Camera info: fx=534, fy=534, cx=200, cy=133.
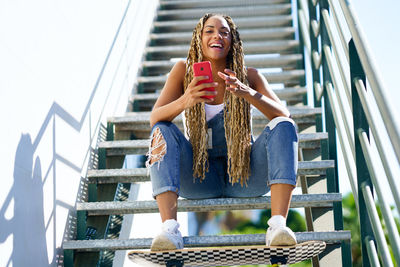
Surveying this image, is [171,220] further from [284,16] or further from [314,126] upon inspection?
[284,16]

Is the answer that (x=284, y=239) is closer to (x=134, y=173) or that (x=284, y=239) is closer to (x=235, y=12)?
(x=134, y=173)

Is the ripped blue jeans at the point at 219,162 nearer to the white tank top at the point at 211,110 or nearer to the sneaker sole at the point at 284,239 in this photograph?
the white tank top at the point at 211,110

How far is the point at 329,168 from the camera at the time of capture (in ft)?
8.04

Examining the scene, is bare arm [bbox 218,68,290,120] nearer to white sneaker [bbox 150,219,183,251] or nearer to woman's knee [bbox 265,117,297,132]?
woman's knee [bbox 265,117,297,132]

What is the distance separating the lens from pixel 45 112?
6.76 ft

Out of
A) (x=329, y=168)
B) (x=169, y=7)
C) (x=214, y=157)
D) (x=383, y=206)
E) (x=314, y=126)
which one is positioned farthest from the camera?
(x=169, y=7)

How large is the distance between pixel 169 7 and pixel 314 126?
2197 millimetres

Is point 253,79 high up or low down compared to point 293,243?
up

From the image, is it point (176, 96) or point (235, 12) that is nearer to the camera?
point (176, 96)

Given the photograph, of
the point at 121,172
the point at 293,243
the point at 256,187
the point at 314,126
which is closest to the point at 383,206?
the point at 293,243

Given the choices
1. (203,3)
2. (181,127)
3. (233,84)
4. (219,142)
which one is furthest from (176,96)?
(203,3)

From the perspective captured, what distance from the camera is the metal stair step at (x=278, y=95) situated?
3.40 metres

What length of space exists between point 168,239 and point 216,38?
870 millimetres

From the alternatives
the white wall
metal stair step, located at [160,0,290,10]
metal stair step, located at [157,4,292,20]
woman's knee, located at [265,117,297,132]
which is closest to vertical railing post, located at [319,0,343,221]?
woman's knee, located at [265,117,297,132]
